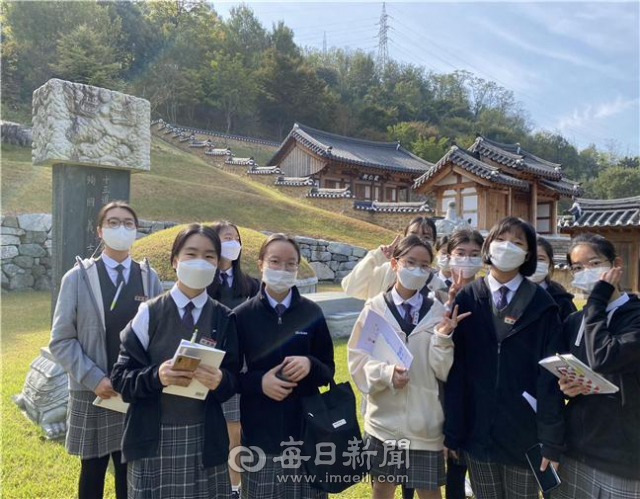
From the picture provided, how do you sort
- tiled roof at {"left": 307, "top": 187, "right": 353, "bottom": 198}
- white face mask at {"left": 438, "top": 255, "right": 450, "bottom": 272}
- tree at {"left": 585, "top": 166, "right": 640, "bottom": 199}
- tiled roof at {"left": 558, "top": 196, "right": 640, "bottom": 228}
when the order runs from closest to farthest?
1. white face mask at {"left": 438, "top": 255, "right": 450, "bottom": 272}
2. tiled roof at {"left": 558, "top": 196, "right": 640, "bottom": 228}
3. tiled roof at {"left": 307, "top": 187, "right": 353, "bottom": 198}
4. tree at {"left": 585, "top": 166, "right": 640, "bottom": 199}

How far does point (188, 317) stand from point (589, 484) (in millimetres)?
2039

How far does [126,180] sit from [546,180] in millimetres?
20812

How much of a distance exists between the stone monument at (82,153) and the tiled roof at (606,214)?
27.6 feet

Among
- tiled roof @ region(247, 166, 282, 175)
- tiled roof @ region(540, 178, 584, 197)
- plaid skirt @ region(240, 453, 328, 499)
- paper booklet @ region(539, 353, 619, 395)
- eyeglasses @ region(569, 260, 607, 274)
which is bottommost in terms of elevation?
plaid skirt @ region(240, 453, 328, 499)

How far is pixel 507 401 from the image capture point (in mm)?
2221

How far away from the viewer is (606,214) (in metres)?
9.05

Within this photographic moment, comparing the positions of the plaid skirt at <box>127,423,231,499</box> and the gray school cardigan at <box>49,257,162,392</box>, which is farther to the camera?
the gray school cardigan at <box>49,257,162,392</box>

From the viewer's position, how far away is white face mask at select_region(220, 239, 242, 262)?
3299 mm

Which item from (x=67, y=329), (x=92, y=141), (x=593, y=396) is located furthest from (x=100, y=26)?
(x=593, y=396)

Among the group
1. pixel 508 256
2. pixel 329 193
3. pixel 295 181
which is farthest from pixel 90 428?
pixel 295 181

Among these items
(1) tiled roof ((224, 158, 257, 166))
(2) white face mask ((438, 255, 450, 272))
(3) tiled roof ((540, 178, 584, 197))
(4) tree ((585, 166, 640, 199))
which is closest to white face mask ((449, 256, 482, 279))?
(2) white face mask ((438, 255, 450, 272))

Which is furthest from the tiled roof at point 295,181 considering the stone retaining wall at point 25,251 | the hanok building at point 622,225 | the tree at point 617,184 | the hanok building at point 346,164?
the tree at point 617,184

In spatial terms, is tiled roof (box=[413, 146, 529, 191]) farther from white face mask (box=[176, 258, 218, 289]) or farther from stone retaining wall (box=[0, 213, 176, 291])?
white face mask (box=[176, 258, 218, 289])

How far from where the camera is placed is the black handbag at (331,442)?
2.15 m
